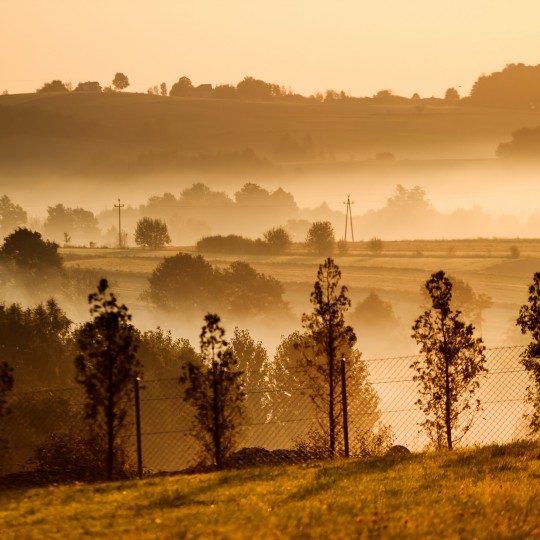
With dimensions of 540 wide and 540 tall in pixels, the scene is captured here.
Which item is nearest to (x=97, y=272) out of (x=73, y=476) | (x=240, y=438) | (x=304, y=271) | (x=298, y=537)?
(x=304, y=271)

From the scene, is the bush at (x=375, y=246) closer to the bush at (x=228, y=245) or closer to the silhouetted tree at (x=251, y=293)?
the silhouetted tree at (x=251, y=293)

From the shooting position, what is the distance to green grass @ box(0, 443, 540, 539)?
58.6ft

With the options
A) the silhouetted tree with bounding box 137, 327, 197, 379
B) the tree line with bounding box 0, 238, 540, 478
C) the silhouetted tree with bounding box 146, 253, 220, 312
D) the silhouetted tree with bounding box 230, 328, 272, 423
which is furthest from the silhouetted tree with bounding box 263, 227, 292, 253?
the tree line with bounding box 0, 238, 540, 478

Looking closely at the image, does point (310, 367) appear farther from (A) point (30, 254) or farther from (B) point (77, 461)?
(A) point (30, 254)

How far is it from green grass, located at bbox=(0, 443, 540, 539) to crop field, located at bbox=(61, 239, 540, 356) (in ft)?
273

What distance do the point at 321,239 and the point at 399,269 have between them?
18.0 m

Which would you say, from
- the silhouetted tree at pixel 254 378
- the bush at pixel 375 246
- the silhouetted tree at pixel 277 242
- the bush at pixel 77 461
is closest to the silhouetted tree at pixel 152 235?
the silhouetted tree at pixel 277 242

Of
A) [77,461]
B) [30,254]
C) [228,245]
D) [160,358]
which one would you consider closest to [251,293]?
[30,254]

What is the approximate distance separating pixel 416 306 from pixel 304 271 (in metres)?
20.2

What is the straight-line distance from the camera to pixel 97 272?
13138cm

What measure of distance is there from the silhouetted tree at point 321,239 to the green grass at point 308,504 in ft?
380

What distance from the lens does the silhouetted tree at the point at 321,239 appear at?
13962 centimetres

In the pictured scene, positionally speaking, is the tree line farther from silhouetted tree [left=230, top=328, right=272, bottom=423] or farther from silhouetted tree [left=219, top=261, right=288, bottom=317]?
silhouetted tree [left=219, top=261, right=288, bottom=317]

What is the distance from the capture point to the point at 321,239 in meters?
140
